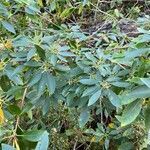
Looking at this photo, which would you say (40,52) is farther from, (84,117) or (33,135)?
(33,135)

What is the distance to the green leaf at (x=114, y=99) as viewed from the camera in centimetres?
136

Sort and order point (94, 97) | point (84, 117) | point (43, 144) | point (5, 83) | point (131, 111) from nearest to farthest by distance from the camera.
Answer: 1. point (43, 144)
2. point (131, 111)
3. point (94, 97)
4. point (84, 117)
5. point (5, 83)

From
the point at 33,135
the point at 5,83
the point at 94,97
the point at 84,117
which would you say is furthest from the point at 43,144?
the point at 5,83

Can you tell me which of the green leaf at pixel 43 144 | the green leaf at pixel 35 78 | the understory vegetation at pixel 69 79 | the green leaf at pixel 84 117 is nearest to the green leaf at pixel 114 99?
the understory vegetation at pixel 69 79

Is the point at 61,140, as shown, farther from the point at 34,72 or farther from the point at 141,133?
the point at 34,72

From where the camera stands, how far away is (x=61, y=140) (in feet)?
6.94

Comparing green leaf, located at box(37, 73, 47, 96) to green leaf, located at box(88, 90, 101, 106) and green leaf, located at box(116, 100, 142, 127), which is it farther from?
green leaf, located at box(116, 100, 142, 127)

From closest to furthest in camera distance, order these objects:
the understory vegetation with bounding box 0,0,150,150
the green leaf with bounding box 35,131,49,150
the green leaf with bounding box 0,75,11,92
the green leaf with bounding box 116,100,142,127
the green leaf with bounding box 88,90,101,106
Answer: the green leaf with bounding box 35,131,49,150
the green leaf with bounding box 116,100,142,127
the understory vegetation with bounding box 0,0,150,150
the green leaf with bounding box 88,90,101,106
the green leaf with bounding box 0,75,11,92

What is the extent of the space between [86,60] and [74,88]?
0.12m

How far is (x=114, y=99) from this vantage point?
4.48 ft

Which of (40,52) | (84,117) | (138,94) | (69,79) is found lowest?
(84,117)

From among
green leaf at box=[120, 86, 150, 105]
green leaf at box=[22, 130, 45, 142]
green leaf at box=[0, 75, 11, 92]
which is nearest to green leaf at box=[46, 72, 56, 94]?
green leaf at box=[0, 75, 11, 92]

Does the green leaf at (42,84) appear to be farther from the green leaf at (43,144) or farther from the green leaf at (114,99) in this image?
the green leaf at (43,144)

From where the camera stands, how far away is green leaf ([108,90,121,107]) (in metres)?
1.36
